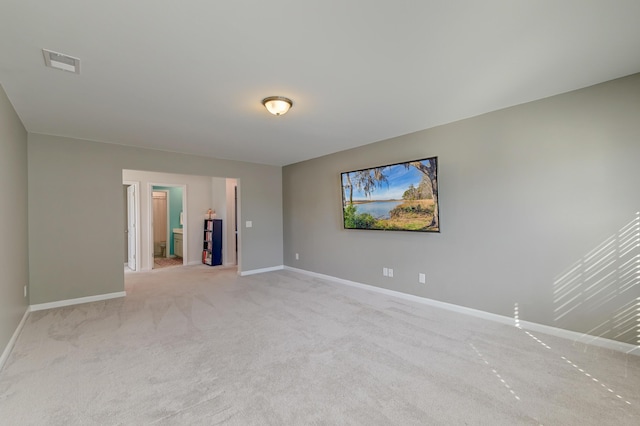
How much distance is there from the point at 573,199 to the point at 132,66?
4.22m

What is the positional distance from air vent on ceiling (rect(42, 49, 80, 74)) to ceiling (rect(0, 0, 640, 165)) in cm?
6

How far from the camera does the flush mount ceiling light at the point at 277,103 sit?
2.88 meters

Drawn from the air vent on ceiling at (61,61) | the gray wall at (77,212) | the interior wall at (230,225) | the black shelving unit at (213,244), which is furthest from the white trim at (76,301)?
the air vent on ceiling at (61,61)

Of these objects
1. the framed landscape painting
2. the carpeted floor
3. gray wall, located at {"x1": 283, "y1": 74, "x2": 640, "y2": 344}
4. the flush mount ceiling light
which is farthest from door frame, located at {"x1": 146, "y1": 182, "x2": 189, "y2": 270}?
gray wall, located at {"x1": 283, "y1": 74, "x2": 640, "y2": 344}

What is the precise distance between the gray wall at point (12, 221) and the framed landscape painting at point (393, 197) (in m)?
4.14

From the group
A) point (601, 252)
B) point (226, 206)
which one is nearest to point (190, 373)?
point (601, 252)

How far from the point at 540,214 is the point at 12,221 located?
220 inches

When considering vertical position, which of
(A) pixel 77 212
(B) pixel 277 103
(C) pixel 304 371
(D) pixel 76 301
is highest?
(B) pixel 277 103

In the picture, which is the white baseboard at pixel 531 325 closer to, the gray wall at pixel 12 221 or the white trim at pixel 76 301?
the white trim at pixel 76 301

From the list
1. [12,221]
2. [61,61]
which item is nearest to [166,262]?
[12,221]

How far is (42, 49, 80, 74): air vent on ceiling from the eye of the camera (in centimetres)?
208

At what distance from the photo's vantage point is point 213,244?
7254 mm

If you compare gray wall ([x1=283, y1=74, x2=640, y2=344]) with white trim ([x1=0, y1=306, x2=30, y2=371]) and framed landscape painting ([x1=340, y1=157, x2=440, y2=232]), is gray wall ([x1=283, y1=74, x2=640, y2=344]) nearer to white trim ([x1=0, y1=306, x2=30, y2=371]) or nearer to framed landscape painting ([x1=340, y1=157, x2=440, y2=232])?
framed landscape painting ([x1=340, y1=157, x2=440, y2=232])

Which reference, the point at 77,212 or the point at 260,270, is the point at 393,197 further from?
the point at 77,212
